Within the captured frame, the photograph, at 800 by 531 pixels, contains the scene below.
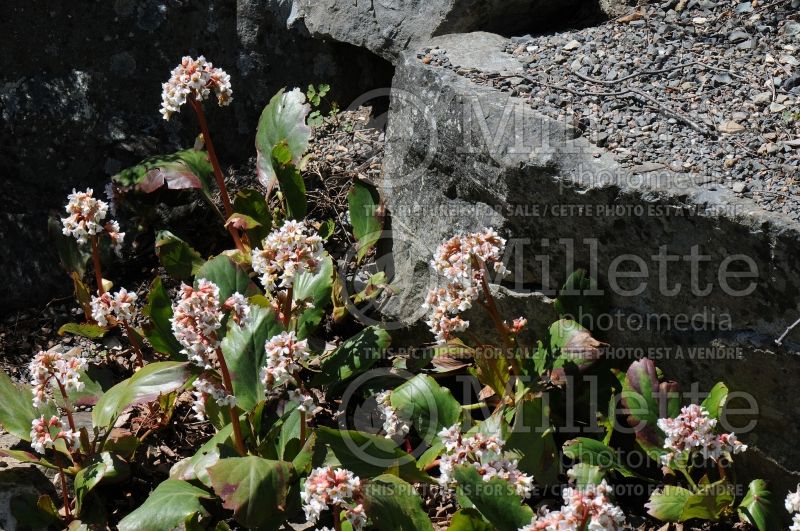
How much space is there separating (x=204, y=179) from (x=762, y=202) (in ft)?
7.12

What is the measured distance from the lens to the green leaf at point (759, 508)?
2871mm

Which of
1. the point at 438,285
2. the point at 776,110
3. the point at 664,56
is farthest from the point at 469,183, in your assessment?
the point at 776,110

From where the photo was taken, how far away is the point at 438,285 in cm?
361

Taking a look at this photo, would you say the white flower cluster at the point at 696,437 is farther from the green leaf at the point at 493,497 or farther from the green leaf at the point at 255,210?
the green leaf at the point at 255,210

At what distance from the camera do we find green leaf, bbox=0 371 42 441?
320 cm

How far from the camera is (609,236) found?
3.11 metres

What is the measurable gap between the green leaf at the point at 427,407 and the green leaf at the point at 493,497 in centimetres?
47

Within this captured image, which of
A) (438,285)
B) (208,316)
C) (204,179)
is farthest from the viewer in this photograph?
(204,179)

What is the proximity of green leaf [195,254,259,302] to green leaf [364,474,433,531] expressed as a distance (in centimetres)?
91

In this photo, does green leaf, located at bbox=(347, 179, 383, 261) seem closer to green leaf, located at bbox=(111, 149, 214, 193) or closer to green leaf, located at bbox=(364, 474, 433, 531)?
green leaf, located at bbox=(111, 149, 214, 193)

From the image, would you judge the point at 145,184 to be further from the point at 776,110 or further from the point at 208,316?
the point at 776,110

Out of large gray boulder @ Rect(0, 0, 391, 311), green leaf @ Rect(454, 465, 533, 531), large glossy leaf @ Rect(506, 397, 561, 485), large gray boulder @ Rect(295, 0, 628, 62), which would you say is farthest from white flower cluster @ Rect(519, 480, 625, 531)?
large gray boulder @ Rect(0, 0, 391, 311)

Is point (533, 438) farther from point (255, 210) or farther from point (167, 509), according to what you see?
point (255, 210)

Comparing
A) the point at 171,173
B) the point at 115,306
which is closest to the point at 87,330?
the point at 115,306
